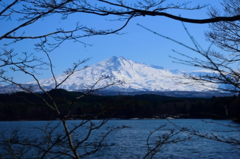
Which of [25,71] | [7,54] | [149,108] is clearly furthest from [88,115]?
[149,108]

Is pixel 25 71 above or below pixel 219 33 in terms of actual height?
below

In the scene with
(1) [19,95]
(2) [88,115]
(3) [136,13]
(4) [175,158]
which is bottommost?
(4) [175,158]

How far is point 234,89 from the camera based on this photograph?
2.64 metres

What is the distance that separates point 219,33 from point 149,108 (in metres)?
69.3

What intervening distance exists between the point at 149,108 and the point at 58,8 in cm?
7182

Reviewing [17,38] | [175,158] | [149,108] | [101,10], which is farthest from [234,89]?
[149,108]

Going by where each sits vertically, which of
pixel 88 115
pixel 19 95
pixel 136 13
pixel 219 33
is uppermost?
pixel 219 33

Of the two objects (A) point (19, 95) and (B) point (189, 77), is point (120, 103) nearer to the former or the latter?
(B) point (189, 77)

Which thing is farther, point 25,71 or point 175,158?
point 175,158

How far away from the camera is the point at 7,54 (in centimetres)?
338

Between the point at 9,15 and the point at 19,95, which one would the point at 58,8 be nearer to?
the point at 9,15

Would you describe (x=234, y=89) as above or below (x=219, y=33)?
below

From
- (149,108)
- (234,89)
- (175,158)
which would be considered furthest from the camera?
(149,108)

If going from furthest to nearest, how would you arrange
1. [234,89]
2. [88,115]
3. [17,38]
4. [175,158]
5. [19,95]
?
[175,158] < [19,95] < [88,115] < [234,89] < [17,38]
